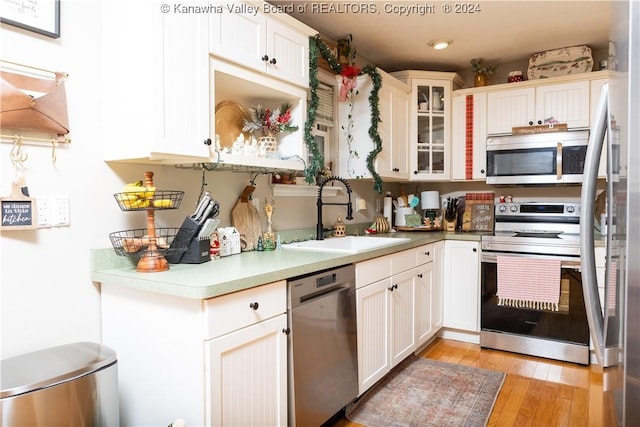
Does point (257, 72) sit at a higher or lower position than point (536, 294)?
higher

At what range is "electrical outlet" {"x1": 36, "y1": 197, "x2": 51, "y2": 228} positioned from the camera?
59.1 inches

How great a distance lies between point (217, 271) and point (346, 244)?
1370mm

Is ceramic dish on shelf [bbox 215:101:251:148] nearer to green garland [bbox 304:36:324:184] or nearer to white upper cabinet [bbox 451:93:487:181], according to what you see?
green garland [bbox 304:36:324:184]

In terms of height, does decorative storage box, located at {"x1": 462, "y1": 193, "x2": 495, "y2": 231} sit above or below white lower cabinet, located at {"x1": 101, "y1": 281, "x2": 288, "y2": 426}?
above

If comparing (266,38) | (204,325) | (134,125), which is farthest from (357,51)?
(204,325)

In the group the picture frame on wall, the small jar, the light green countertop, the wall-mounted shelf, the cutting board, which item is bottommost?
the light green countertop

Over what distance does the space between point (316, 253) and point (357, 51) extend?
1.96 metres

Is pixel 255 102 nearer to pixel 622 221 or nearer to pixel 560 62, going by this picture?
pixel 622 221

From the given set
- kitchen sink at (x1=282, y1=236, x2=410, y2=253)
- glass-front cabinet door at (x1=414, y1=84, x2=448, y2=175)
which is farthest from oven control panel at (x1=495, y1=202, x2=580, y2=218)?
kitchen sink at (x1=282, y1=236, x2=410, y2=253)

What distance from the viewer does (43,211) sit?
1.52 meters

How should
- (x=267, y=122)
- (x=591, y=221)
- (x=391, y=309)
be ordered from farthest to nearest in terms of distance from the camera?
(x=391, y=309) < (x=267, y=122) < (x=591, y=221)

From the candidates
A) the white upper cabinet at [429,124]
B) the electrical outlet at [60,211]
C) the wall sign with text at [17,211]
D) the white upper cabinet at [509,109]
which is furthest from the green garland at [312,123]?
the white upper cabinet at [509,109]

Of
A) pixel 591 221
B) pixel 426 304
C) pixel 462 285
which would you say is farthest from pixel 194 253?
pixel 462 285

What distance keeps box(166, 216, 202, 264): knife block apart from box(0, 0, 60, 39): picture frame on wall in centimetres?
87
